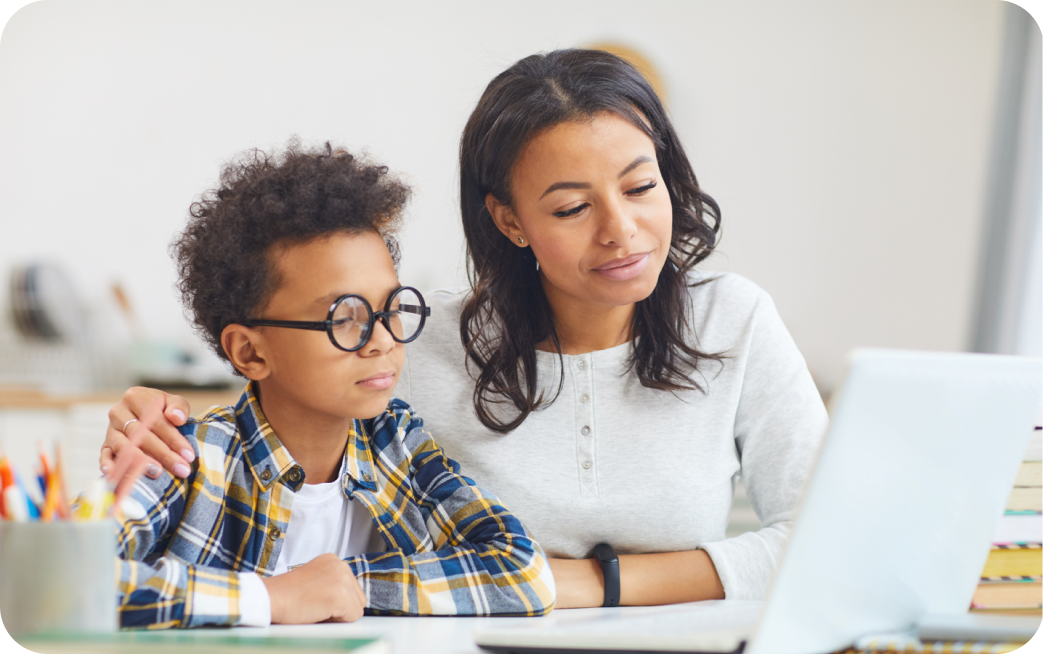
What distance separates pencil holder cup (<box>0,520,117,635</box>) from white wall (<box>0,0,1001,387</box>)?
2.22m

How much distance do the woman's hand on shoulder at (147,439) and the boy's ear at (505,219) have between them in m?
0.49

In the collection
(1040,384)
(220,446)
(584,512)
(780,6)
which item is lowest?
(584,512)

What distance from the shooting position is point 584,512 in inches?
43.3

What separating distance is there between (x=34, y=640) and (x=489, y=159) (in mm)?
782

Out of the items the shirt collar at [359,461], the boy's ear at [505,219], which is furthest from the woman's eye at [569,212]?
the shirt collar at [359,461]

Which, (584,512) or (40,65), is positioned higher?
(40,65)

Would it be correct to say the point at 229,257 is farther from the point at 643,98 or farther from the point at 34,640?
the point at 643,98

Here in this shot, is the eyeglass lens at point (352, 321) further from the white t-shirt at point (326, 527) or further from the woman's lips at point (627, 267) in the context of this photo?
the woman's lips at point (627, 267)

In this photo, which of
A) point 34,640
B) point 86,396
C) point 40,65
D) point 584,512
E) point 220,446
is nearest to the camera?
point 34,640

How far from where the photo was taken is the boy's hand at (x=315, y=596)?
739 mm

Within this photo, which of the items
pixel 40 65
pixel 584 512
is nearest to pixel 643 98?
pixel 584 512

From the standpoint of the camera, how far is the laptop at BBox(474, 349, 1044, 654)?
53cm

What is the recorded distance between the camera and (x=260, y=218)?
93 centimetres

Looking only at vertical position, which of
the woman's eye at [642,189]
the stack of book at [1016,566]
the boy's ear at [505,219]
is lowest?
the stack of book at [1016,566]
